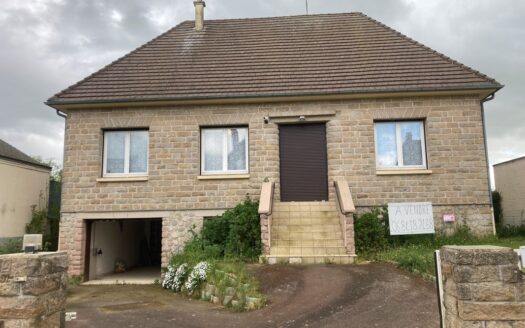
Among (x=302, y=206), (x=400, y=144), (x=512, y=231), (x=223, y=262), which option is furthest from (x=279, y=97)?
(x=512, y=231)

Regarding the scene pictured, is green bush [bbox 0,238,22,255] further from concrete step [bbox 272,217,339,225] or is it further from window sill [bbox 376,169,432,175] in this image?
window sill [bbox 376,169,432,175]

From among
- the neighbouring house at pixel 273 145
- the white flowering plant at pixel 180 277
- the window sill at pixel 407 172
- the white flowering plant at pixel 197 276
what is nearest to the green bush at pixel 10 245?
the neighbouring house at pixel 273 145

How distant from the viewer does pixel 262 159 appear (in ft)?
40.5

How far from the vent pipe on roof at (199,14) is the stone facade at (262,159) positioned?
4644 mm

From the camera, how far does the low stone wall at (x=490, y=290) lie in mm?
4113

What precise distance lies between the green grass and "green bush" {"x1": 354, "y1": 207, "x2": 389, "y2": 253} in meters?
0.21

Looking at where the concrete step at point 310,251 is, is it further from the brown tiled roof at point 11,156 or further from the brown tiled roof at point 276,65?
the brown tiled roof at point 11,156

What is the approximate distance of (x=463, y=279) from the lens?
4160mm

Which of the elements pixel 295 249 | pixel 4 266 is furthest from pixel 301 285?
pixel 4 266

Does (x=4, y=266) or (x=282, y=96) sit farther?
(x=282, y=96)

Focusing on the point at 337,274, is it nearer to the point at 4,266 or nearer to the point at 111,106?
the point at 4,266

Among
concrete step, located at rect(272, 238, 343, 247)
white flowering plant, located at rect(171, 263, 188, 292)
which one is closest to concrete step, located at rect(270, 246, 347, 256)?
concrete step, located at rect(272, 238, 343, 247)

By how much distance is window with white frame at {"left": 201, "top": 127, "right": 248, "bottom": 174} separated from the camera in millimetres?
12578

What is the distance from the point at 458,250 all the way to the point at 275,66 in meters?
10.2
